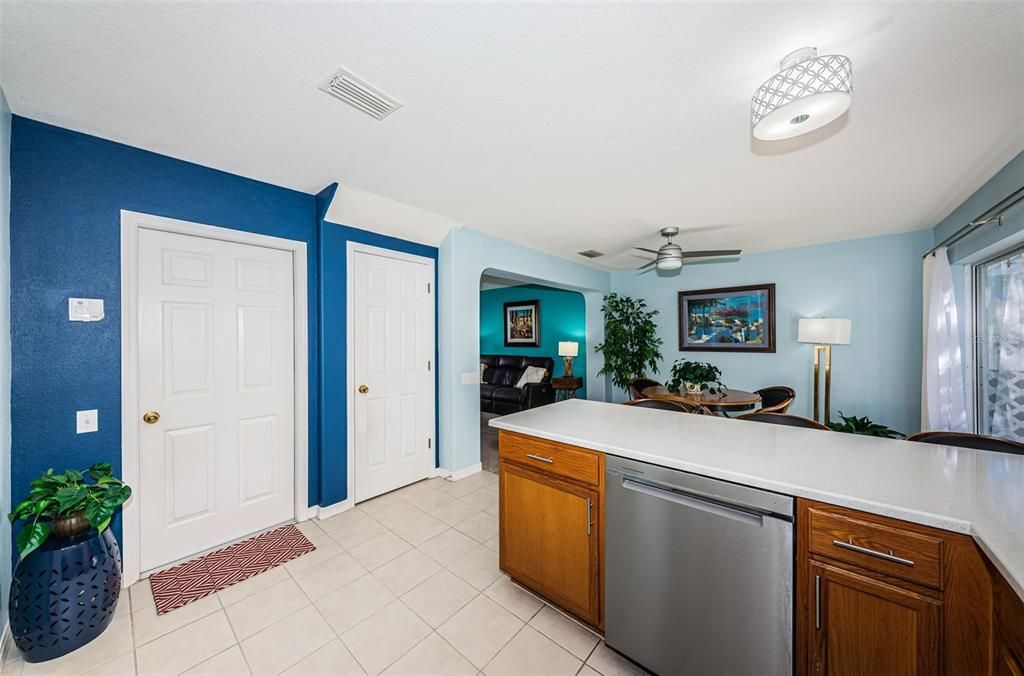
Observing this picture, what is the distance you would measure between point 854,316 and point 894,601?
164 inches

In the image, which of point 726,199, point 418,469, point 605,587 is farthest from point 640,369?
point 605,587

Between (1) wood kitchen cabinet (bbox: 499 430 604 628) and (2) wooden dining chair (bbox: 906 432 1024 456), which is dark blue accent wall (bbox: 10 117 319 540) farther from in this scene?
(2) wooden dining chair (bbox: 906 432 1024 456)

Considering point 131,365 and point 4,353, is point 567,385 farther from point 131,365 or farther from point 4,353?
point 4,353

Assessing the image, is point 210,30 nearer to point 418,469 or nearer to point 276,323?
point 276,323

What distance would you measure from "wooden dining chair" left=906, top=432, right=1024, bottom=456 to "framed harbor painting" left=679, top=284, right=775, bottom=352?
9.52 feet

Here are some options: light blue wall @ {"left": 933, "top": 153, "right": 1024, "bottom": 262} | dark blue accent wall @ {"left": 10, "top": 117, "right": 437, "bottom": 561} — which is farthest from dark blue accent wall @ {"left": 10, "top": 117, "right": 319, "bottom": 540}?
light blue wall @ {"left": 933, "top": 153, "right": 1024, "bottom": 262}

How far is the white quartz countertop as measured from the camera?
3.14 feet

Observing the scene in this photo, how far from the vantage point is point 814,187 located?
2.62 m

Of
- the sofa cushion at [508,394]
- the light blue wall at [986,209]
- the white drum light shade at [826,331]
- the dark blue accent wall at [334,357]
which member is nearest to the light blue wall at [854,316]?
the white drum light shade at [826,331]

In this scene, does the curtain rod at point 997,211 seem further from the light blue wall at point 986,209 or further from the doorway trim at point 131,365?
the doorway trim at point 131,365

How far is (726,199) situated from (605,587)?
111 inches

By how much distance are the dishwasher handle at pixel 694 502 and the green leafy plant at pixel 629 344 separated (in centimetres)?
394

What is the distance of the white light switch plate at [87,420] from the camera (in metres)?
1.92

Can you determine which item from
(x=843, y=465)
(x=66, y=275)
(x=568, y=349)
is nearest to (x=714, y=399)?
(x=843, y=465)
